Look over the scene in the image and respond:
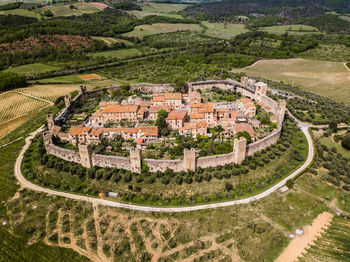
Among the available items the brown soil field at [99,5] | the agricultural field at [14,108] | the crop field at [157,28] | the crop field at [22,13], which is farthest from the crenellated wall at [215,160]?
the brown soil field at [99,5]

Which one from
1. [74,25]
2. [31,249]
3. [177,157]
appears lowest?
[31,249]

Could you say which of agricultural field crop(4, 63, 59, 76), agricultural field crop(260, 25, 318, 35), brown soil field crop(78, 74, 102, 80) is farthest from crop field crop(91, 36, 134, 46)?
agricultural field crop(260, 25, 318, 35)

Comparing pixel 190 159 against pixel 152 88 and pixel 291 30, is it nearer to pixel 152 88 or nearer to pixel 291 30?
pixel 152 88

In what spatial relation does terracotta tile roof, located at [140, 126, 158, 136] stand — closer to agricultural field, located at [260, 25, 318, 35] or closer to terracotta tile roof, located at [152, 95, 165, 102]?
terracotta tile roof, located at [152, 95, 165, 102]

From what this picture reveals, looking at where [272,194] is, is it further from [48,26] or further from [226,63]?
[48,26]

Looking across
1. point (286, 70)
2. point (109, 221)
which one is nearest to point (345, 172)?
point (109, 221)
